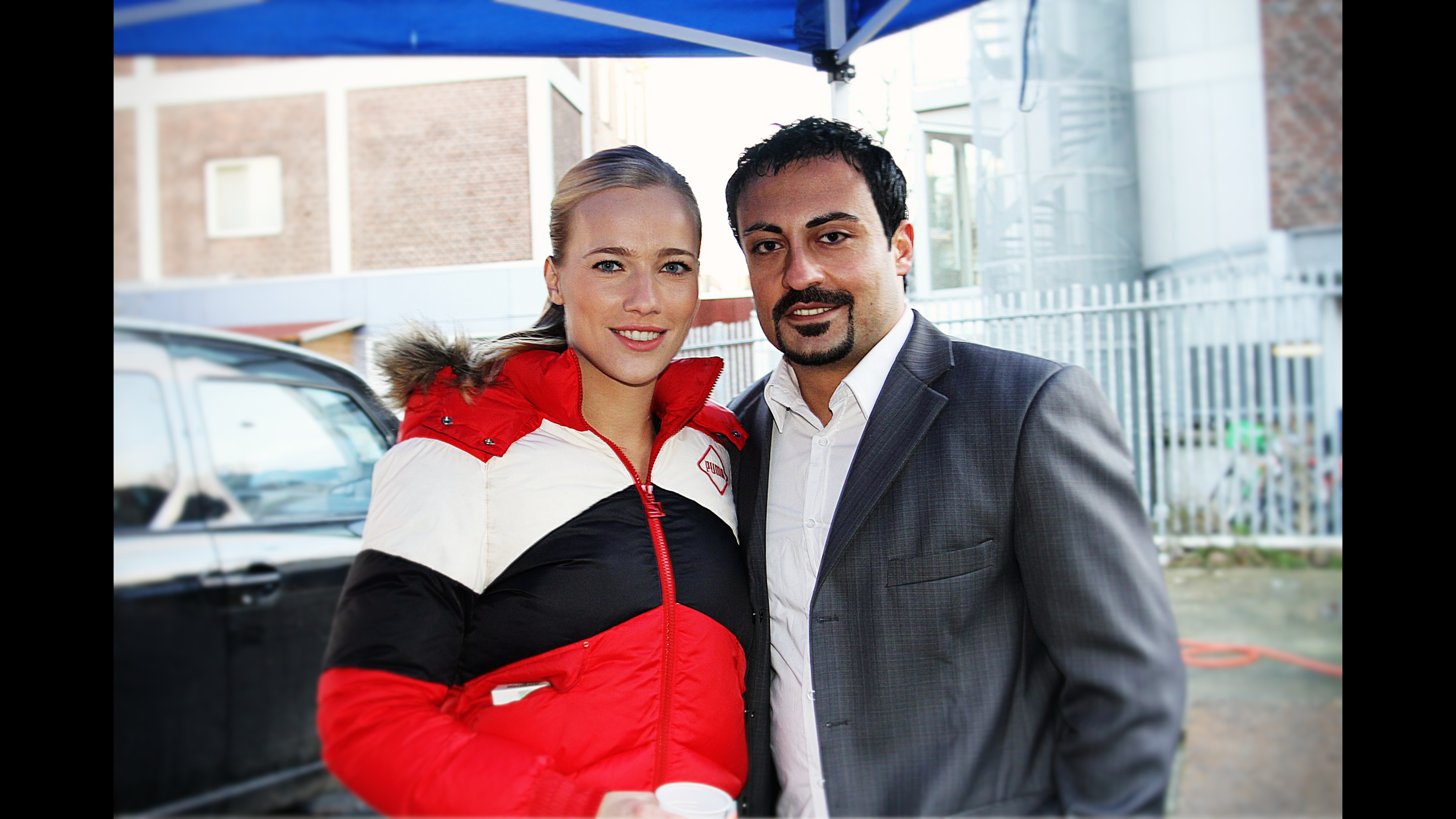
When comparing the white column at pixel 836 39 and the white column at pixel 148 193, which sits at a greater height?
the white column at pixel 836 39

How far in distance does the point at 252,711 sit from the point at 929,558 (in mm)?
1538

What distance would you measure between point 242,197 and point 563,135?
0.96 metres

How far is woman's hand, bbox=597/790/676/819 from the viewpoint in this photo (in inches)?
55.8

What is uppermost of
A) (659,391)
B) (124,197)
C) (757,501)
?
(124,197)

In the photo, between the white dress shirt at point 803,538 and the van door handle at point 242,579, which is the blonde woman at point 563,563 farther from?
the van door handle at point 242,579

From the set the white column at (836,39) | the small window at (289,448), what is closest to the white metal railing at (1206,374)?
the white column at (836,39)

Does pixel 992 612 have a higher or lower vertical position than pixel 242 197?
lower

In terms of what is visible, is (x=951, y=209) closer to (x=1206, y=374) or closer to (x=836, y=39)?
(x=836, y=39)

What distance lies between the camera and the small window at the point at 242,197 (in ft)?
5.11

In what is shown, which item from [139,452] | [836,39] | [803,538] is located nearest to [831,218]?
[803,538]

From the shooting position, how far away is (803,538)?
5.95ft

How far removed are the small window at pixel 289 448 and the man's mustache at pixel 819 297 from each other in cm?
122
